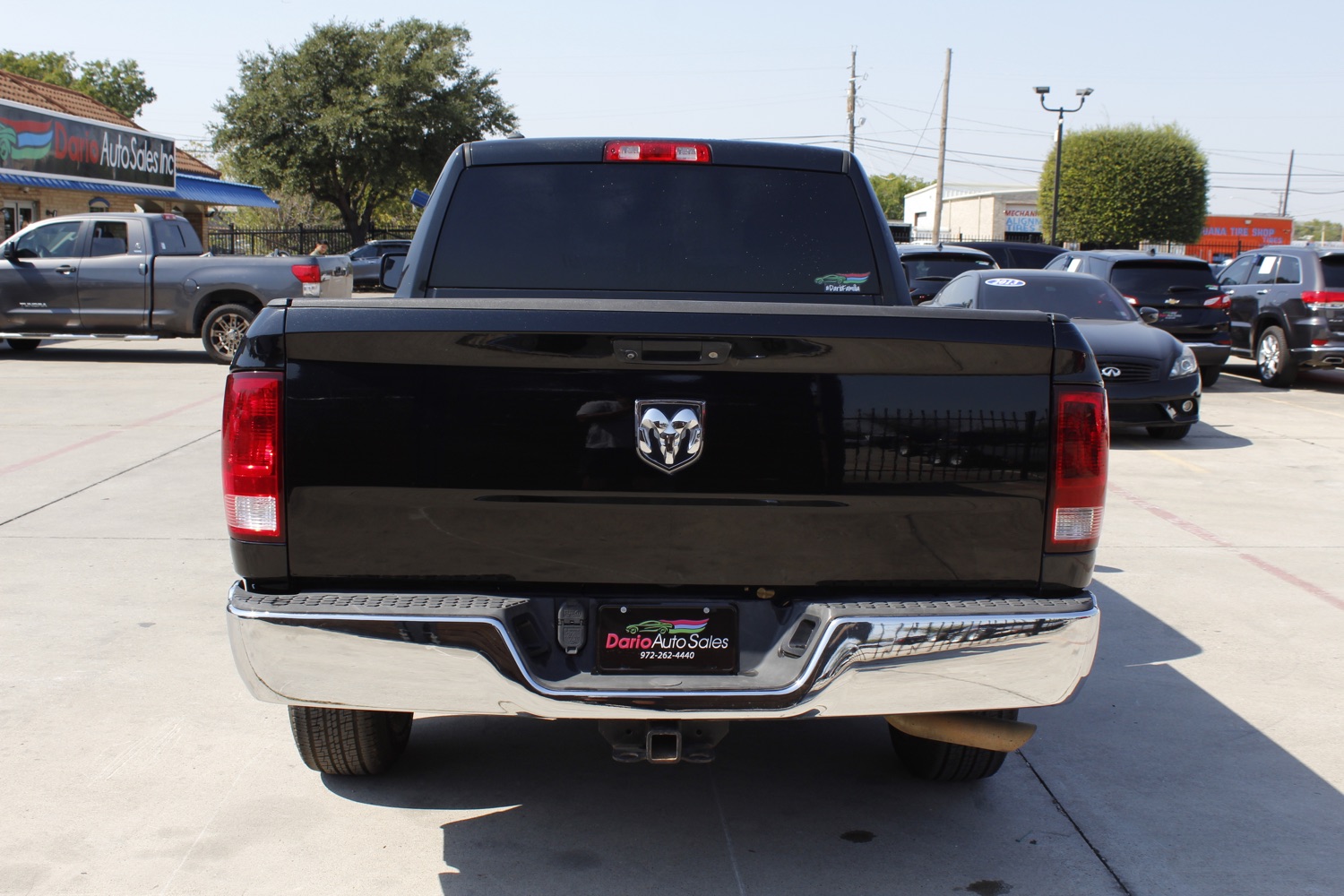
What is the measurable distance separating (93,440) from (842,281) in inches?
319

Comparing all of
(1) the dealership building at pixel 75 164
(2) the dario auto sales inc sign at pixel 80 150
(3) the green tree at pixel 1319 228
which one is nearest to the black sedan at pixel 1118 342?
(1) the dealership building at pixel 75 164

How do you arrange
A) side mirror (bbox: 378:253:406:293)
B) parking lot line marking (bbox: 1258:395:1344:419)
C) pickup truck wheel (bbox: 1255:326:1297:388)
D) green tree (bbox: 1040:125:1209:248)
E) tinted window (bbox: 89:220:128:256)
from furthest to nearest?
green tree (bbox: 1040:125:1209:248) < tinted window (bbox: 89:220:128:256) < pickup truck wheel (bbox: 1255:326:1297:388) < parking lot line marking (bbox: 1258:395:1344:419) < side mirror (bbox: 378:253:406:293)

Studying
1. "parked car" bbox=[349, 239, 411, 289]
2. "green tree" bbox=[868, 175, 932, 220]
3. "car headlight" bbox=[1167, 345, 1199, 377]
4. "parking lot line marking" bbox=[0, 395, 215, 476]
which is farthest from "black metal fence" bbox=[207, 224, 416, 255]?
"green tree" bbox=[868, 175, 932, 220]

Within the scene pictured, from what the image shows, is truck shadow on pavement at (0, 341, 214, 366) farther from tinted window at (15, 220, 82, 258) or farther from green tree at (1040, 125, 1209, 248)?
green tree at (1040, 125, 1209, 248)

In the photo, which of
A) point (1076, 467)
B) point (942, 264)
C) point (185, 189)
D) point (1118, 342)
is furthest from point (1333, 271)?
point (185, 189)

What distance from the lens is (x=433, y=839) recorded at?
3.50 metres

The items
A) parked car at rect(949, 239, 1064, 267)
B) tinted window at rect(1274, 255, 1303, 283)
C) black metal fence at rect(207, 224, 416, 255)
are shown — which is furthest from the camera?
black metal fence at rect(207, 224, 416, 255)

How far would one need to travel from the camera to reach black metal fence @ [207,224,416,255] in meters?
40.4

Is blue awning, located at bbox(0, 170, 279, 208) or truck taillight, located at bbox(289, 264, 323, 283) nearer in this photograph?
truck taillight, located at bbox(289, 264, 323, 283)

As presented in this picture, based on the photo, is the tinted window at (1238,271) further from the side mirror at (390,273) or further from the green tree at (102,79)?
the green tree at (102,79)

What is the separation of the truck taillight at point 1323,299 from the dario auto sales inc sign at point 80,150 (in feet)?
74.5

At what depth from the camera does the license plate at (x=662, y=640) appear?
9.63 ft

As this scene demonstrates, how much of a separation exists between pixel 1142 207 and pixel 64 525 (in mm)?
46332

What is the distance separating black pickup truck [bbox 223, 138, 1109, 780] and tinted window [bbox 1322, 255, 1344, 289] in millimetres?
14030
